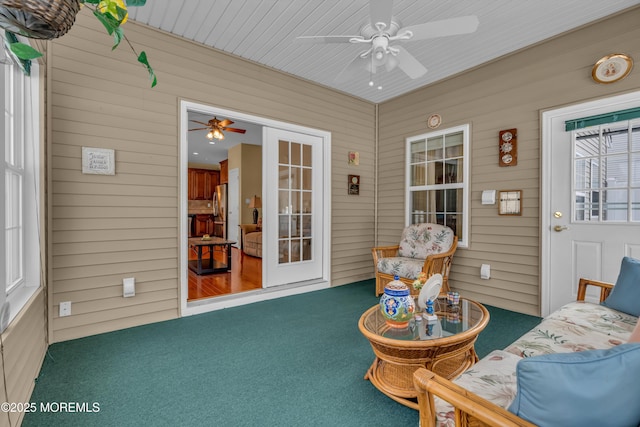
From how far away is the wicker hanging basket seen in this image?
839mm

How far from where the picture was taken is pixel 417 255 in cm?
403

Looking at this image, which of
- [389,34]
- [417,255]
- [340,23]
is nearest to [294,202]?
[417,255]

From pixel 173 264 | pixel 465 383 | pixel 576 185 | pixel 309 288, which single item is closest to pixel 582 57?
pixel 576 185

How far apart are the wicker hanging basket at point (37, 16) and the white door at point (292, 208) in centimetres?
308

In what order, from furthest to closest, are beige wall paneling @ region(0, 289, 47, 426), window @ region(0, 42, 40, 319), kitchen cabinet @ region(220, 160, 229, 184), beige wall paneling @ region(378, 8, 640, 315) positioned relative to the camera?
kitchen cabinet @ region(220, 160, 229, 184)
beige wall paneling @ region(378, 8, 640, 315)
window @ region(0, 42, 40, 319)
beige wall paneling @ region(0, 289, 47, 426)

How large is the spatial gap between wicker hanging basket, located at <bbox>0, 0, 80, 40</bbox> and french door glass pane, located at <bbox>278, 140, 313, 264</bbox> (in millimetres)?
3206

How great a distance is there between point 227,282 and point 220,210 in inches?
229

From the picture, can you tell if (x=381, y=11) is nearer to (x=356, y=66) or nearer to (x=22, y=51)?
(x=356, y=66)

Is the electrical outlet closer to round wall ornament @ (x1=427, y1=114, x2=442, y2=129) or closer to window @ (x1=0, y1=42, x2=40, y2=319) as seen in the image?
window @ (x1=0, y1=42, x2=40, y2=319)

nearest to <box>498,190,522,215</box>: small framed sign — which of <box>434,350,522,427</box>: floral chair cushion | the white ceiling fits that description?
the white ceiling

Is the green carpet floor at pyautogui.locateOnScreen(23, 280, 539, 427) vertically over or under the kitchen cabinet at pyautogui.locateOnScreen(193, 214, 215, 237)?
under

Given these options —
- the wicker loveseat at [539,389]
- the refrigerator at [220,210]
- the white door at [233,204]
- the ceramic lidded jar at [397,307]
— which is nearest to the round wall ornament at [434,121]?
the ceramic lidded jar at [397,307]

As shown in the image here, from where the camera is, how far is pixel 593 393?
0.76m

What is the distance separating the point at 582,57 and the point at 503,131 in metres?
0.93
